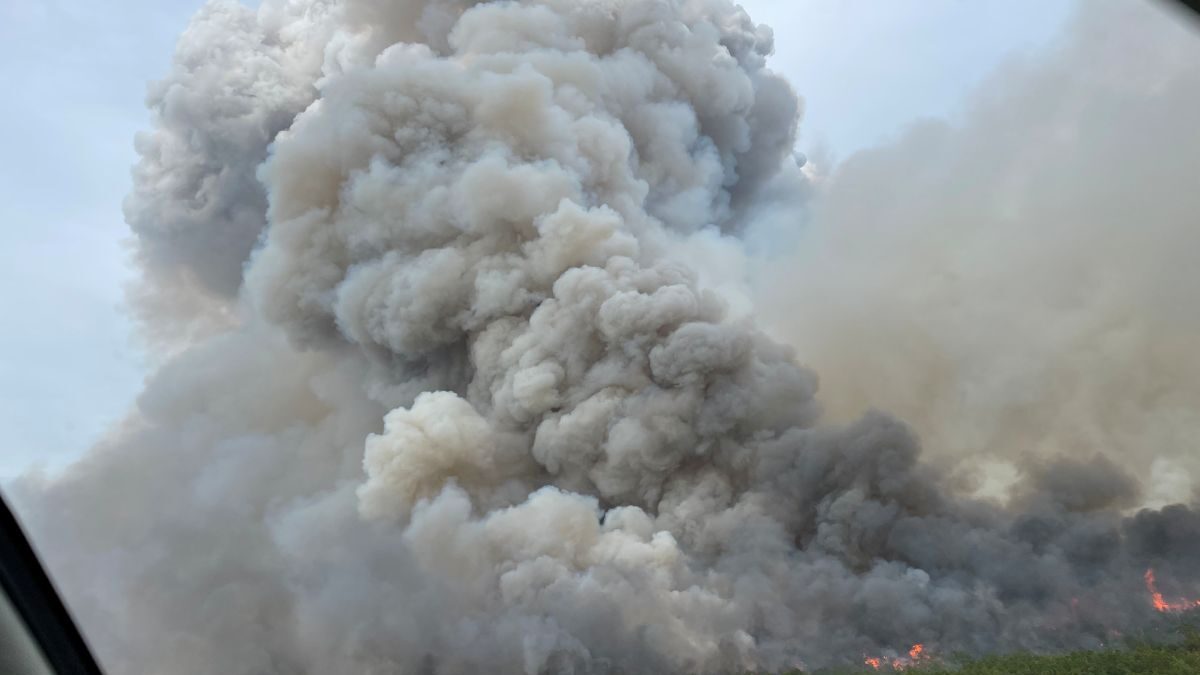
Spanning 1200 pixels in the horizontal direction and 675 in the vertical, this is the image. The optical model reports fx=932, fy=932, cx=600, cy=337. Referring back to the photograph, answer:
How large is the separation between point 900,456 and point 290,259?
15.8 m

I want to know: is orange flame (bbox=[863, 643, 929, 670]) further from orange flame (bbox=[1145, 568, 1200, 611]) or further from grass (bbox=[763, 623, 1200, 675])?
orange flame (bbox=[1145, 568, 1200, 611])

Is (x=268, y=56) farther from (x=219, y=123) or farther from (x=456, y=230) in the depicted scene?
(x=456, y=230)

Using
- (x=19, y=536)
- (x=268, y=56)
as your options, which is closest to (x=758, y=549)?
(x=19, y=536)

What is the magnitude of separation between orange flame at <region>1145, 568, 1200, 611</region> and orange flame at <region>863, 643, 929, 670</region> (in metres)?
3.86

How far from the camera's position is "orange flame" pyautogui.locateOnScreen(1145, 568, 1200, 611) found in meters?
15.1

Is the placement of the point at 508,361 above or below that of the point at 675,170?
below

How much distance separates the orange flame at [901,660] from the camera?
14969 millimetres

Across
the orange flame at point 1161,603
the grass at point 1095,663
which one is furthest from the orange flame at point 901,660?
the orange flame at point 1161,603

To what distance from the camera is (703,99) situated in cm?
2731

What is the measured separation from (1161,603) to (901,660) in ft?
14.3

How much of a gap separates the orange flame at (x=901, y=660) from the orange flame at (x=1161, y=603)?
3.86 metres

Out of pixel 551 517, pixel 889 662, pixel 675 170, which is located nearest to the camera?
pixel 889 662

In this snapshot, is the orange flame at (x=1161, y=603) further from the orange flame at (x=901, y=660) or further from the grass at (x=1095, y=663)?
the orange flame at (x=901, y=660)

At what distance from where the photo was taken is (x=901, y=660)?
49.8 ft
